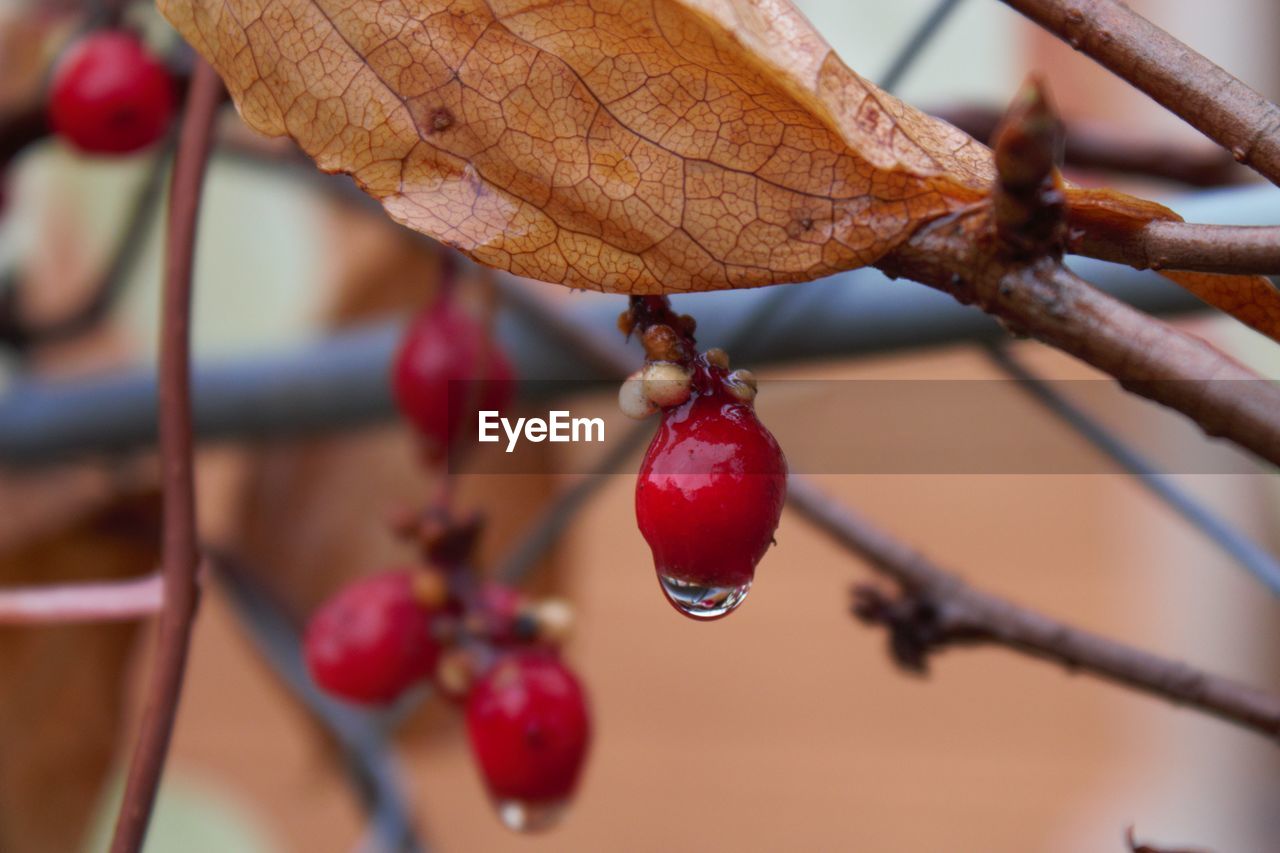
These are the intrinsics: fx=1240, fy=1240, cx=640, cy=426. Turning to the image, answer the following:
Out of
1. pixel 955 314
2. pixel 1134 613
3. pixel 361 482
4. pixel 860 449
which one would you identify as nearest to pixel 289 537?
pixel 361 482

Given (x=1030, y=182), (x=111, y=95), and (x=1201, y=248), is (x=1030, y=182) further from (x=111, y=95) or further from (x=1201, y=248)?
(x=111, y=95)

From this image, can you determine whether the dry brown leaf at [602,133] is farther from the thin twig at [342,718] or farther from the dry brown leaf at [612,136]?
the thin twig at [342,718]

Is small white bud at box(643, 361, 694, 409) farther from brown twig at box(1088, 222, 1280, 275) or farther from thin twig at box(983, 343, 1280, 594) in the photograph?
thin twig at box(983, 343, 1280, 594)

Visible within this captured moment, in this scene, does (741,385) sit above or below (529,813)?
above

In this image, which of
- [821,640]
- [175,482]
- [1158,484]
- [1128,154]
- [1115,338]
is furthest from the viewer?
[821,640]

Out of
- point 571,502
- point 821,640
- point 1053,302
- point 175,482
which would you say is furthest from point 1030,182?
point 821,640

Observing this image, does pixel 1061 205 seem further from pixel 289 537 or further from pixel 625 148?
pixel 289 537

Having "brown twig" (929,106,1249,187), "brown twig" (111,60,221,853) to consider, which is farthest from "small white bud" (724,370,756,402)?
"brown twig" (929,106,1249,187)
